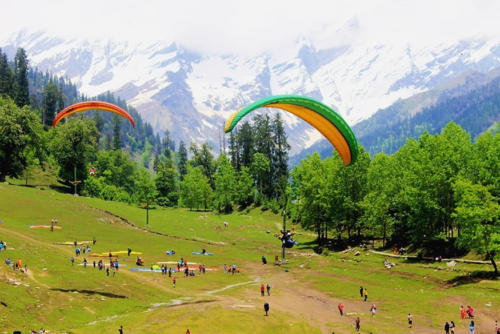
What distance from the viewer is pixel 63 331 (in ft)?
115

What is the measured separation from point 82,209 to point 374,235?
160 feet

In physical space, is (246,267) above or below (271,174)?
below

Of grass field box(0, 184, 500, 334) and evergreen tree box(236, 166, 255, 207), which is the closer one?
grass field box(0, 184, 500, 334)

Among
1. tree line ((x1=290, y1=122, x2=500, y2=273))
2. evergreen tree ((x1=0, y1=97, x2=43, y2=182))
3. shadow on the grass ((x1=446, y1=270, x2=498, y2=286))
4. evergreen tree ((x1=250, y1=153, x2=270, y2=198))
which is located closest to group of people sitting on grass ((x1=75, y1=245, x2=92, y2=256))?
tree line ((x1=290, y1=122, x2=500, y2=273))

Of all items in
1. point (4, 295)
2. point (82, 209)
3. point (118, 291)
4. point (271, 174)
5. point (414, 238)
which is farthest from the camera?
point (271, 174)

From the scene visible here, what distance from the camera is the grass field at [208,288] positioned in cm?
3822

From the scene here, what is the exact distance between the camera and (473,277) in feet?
169

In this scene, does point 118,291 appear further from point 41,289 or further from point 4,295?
point 4,295

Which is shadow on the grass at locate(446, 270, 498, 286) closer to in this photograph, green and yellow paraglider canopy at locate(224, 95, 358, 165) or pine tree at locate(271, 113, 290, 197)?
green and yellow paraglider canopy at locate(224, 95, 358, 165)

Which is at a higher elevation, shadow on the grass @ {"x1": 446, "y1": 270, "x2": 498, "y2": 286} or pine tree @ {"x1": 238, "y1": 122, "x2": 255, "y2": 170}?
pine tree @ {"x1": 238, "y1": 122, "x2": 255, "y2": 170}

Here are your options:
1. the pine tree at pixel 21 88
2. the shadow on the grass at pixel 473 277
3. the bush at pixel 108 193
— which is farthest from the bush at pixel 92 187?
the shadow on the grass at pixel 473 277

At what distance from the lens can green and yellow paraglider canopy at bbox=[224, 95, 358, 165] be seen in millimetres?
40438

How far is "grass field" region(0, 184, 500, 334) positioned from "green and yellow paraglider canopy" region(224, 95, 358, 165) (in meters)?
14.6

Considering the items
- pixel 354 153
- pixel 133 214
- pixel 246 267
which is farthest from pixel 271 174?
pixel 354 153
